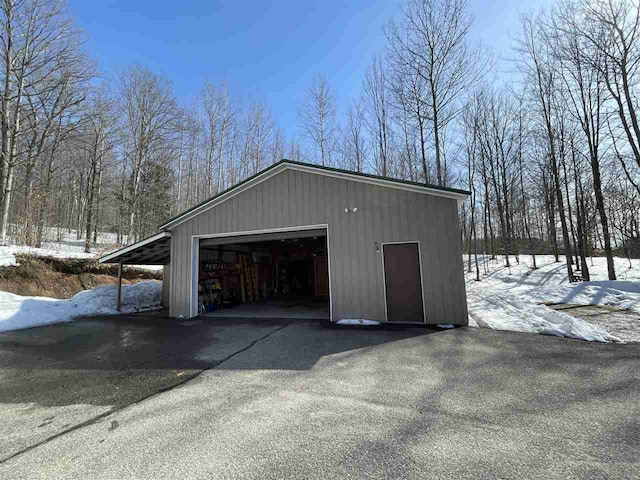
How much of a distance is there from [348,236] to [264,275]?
8.47 meters

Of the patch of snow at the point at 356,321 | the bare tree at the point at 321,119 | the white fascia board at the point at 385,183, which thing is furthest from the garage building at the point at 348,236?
the bare tree at the point at 321,119

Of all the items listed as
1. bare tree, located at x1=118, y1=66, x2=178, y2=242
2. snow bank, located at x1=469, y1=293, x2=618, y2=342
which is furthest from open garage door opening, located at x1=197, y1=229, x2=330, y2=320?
bare tree, located at x1=118, y1=66, x2=178, y2=242

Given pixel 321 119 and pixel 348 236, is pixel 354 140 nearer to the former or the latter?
pixel 321 119

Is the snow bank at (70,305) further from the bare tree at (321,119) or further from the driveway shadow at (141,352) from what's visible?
the bare tree at (321,119)

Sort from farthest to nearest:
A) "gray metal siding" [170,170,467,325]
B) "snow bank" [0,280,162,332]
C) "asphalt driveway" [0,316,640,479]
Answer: "snow bank" [0,280,162,332] < "gray metal siding" [170,170,467,325] < "asphalt driveway" [0,316,640,479]

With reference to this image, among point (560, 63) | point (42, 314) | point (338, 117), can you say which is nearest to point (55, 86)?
point (42, 314)

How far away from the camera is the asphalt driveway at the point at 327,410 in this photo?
6.52 ft

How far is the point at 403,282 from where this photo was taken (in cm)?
700

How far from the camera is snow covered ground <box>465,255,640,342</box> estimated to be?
5707 mm

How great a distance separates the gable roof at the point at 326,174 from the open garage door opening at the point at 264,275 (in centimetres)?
111

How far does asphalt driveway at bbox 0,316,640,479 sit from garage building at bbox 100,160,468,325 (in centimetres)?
171

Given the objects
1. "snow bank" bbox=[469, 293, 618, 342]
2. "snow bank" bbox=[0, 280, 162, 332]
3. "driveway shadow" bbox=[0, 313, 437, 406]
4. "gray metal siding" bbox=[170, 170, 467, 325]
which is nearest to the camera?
"driveway shadow" bbox=[0, 313, 437, 406]

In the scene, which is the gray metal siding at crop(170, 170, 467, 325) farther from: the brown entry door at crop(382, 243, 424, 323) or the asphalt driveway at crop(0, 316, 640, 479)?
the asphalt driveway at crop(0, 316, 640, 479)

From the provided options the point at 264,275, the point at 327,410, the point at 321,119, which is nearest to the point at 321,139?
the point at 321,119
